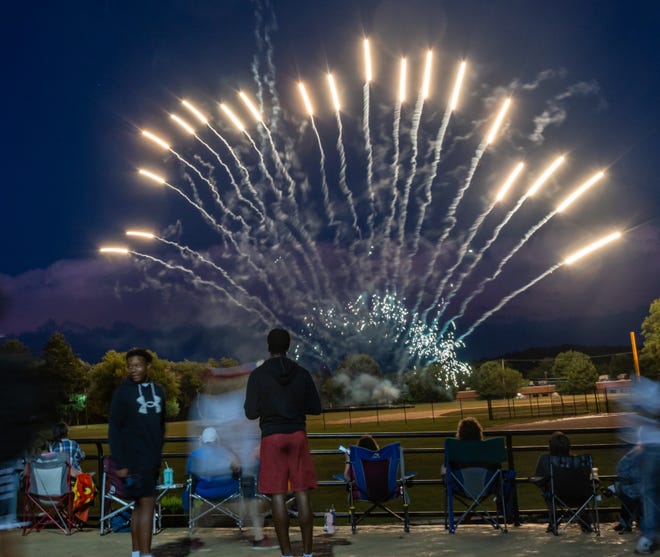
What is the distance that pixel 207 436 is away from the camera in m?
7.57

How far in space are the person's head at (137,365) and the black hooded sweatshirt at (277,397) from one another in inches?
33.9

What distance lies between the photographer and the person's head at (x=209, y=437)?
754 cm

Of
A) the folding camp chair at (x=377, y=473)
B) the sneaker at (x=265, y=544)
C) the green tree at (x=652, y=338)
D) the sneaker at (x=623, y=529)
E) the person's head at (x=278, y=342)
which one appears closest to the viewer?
the person's head at (x=278, y=342)

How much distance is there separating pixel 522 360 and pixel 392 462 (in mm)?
171811

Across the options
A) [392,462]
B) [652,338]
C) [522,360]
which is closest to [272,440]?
[392,462]

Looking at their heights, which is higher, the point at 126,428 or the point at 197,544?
the point at 126,428

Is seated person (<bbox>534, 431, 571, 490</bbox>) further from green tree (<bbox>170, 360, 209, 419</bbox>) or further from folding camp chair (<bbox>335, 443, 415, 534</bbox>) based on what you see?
green tree (<bbox>170, 360, 209, 419</bbox>)

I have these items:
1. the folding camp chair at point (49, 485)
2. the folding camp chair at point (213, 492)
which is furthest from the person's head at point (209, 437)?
the folding camp chair at point (49, 485)

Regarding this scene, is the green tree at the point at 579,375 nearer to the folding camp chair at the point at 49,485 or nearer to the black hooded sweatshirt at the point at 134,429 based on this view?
the folding camp chair at the point at 49,485

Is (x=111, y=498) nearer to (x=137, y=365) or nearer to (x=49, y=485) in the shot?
(x=49, y=485)

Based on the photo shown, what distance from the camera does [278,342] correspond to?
19.2ft

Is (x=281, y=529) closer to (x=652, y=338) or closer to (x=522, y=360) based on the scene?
(x=652, y=338)

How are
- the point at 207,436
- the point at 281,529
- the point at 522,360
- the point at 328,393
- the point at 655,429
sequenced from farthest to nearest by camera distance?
the point at 522,360, the point at 328,393, the point at 207,436, the point at 655,429, the point at 281,529

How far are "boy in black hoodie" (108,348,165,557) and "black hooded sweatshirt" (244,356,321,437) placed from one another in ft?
2.52
